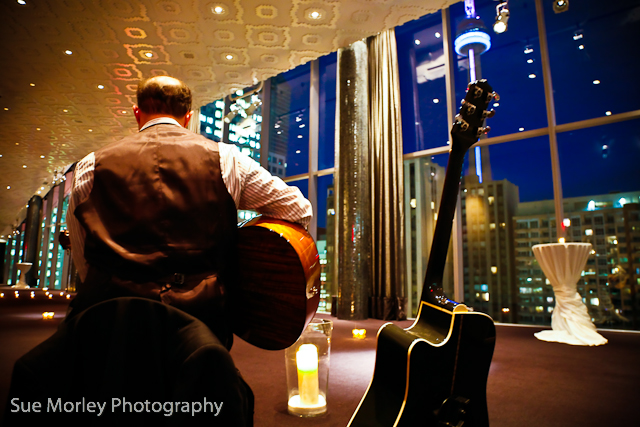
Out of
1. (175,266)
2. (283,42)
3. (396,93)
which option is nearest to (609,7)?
(396,93)

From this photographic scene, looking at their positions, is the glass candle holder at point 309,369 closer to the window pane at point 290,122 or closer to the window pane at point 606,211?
the window pane at point 606,211

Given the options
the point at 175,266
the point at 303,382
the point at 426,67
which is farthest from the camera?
the point at 426,67

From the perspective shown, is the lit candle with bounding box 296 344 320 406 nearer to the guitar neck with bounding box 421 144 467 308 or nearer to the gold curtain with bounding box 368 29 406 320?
the guitar neck with bounding box 421 144 467 308

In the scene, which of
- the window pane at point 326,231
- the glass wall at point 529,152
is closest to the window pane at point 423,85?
the glass wall at point 529,152

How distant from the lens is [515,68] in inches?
201

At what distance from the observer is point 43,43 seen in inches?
198

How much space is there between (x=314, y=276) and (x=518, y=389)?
1744 mm

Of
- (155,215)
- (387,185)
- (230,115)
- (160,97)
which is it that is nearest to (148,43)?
(230,115)

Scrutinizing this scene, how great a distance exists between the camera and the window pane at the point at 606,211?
4320 millimetres

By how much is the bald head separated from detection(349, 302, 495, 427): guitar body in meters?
1.00

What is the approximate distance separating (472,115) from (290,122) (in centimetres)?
600

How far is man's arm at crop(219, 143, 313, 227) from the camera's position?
0.97 metres

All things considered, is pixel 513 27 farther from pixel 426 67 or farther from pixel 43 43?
pixel 43 43

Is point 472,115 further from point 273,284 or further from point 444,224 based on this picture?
point 273,284
